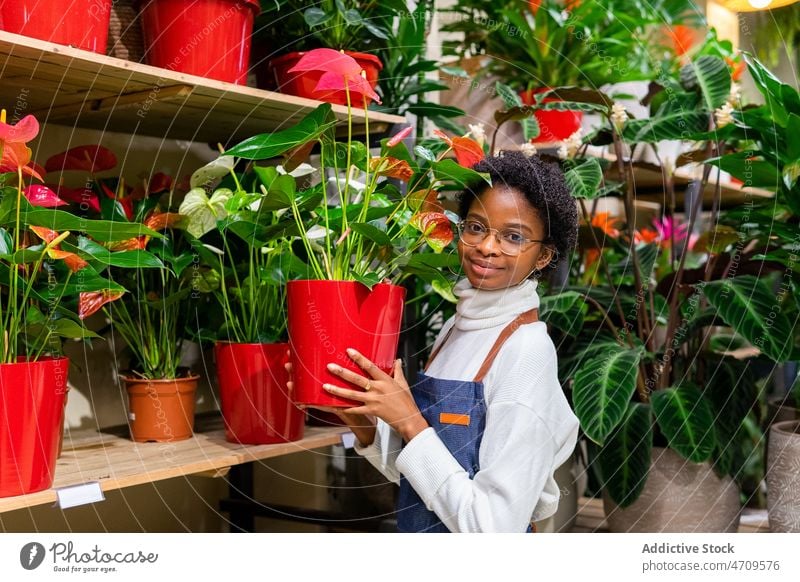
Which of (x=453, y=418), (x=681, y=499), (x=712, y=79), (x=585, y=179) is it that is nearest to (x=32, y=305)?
(x=453, y=418)

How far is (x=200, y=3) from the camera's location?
4.30 ft

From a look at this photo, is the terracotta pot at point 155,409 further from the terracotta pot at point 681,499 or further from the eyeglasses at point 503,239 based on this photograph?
the terracotta pot at point 681,499

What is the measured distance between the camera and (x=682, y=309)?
1887 millimetres

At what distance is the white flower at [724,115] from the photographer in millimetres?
1777

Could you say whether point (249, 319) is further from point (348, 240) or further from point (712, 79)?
point (712, 79)

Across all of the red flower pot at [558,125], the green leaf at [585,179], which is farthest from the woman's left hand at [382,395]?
the red flower pot at [558,125]

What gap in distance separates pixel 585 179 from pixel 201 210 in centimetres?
77

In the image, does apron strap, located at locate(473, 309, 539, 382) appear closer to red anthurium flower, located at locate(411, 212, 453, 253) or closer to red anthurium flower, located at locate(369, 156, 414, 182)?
red anthurium flower, located at locate(411, 212, 453, 253)

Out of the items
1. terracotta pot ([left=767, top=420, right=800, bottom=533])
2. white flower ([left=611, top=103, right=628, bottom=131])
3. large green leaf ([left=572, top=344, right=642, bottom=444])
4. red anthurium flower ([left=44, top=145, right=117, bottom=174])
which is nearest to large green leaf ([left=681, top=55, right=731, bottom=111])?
white flower ([left=611, top=103, right=628, bottom=131])

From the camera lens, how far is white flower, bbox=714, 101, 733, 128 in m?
1.78

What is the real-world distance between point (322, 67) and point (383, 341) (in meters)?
0.36
